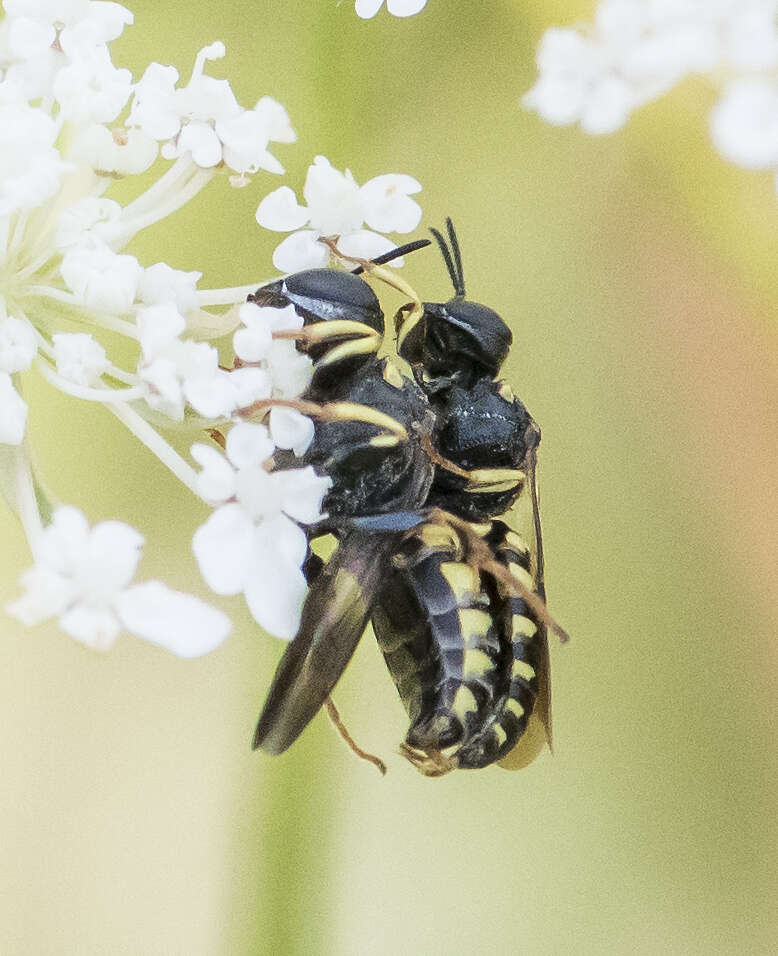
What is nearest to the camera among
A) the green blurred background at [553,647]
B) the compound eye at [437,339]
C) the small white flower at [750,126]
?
the small white flower at [750,126]

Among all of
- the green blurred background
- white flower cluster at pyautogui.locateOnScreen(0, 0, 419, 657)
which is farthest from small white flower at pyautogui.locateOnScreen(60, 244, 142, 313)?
the green blurred background

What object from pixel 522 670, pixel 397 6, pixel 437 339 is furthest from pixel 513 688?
pixel 397 6

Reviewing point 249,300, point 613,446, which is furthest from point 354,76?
point 249,300

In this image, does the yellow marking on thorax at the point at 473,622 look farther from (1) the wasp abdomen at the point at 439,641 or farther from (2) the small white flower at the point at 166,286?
(2) the small white flower at the point at 166,286

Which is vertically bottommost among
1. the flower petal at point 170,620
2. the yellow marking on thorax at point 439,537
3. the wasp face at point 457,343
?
the flower petal at point 170,620

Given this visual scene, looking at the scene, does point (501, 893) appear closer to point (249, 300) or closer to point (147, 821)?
point (147, 821)

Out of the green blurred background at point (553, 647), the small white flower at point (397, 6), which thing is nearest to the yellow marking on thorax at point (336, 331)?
the small white flower at point (397, 6)

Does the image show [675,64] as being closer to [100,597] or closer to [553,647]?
[100,597]

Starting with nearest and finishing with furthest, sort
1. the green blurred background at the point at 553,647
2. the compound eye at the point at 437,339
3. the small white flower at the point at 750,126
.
→ the small white flower at the point at 750,126 → the compound eye at the point at 437,339 → the green blurred background at the point at 553,647
